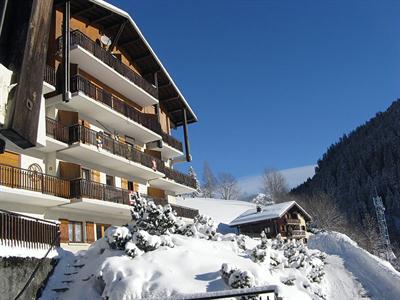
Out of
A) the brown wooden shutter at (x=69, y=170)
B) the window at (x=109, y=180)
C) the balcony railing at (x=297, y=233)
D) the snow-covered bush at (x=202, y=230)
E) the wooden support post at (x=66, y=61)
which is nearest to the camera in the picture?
the snow-covered bush at (x=202, y=230)

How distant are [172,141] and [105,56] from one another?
37.8ft

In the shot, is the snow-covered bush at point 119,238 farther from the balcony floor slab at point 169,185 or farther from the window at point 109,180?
the balcony floor slab at point 169,185

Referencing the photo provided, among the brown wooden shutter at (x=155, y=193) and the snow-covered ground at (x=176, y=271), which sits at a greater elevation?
the brown wooden shutter at (x=155, y=193)

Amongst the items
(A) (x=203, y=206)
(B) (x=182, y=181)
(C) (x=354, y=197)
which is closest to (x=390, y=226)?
(C) (x=354, y=197)

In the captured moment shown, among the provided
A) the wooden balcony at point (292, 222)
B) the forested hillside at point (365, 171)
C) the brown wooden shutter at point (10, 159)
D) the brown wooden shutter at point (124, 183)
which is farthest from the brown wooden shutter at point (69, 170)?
the forested hillside at point (365, 171)

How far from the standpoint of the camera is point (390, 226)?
10269 cm

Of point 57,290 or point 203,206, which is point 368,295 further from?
point 203,206

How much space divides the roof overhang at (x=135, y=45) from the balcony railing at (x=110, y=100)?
4.16 m

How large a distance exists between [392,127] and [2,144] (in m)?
135

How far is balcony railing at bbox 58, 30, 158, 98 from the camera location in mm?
23000

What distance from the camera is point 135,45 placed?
31.1 m

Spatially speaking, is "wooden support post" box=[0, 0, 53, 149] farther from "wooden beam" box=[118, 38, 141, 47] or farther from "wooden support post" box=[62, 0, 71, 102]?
"wooden beam" box=[118, 38, 141, 47]

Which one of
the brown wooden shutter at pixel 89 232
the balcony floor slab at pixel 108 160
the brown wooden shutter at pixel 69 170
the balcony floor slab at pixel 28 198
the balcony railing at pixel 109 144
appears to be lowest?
the brown wooden shutter at pixel 89 232

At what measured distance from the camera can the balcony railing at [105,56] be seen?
23.0m
